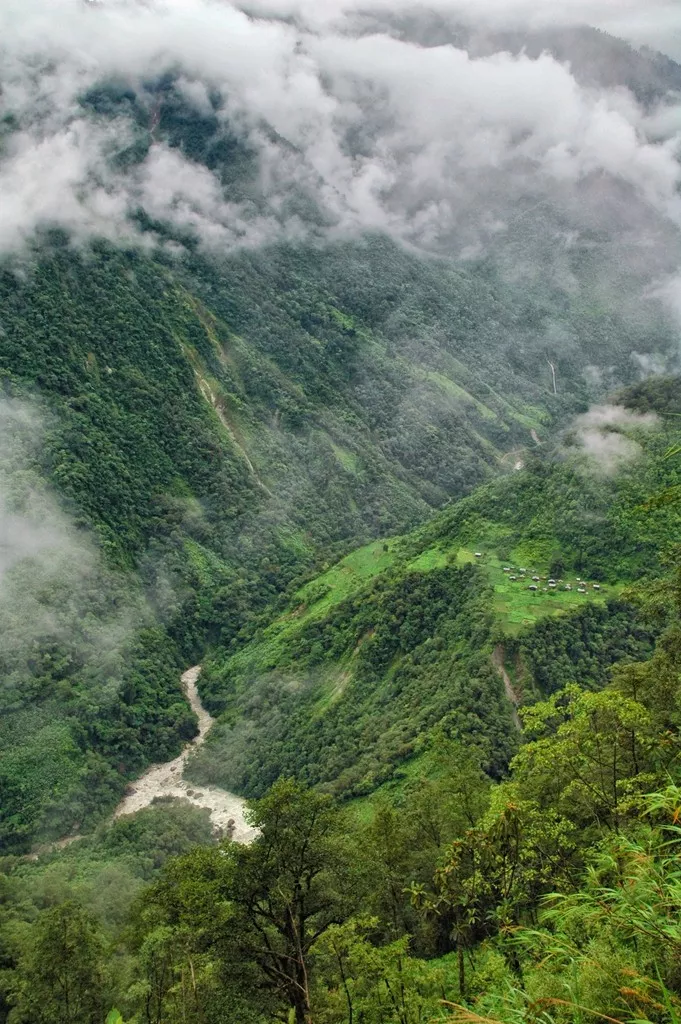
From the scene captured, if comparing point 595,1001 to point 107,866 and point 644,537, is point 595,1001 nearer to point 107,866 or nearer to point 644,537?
point 107,866

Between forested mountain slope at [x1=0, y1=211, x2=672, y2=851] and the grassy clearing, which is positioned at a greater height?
the grassy clearing

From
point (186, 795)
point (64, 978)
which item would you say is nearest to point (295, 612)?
point (186, 795)

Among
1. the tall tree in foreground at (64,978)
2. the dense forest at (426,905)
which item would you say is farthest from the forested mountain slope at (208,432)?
the dense forest at (426,905)

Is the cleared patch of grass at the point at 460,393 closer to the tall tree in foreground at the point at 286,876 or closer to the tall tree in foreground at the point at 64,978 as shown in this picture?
the tall tree in foreground at the point at 64,978

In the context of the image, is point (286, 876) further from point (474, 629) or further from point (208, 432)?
point (208, 432)

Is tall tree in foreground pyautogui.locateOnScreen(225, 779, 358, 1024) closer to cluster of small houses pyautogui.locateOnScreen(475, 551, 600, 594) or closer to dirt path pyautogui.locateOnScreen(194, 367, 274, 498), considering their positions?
cluster of small houses pyautogui.locateOnScreen(475, 551, 600, 594)

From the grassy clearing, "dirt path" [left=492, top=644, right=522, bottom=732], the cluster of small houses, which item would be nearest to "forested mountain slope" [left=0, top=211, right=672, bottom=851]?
the grassy clearing
